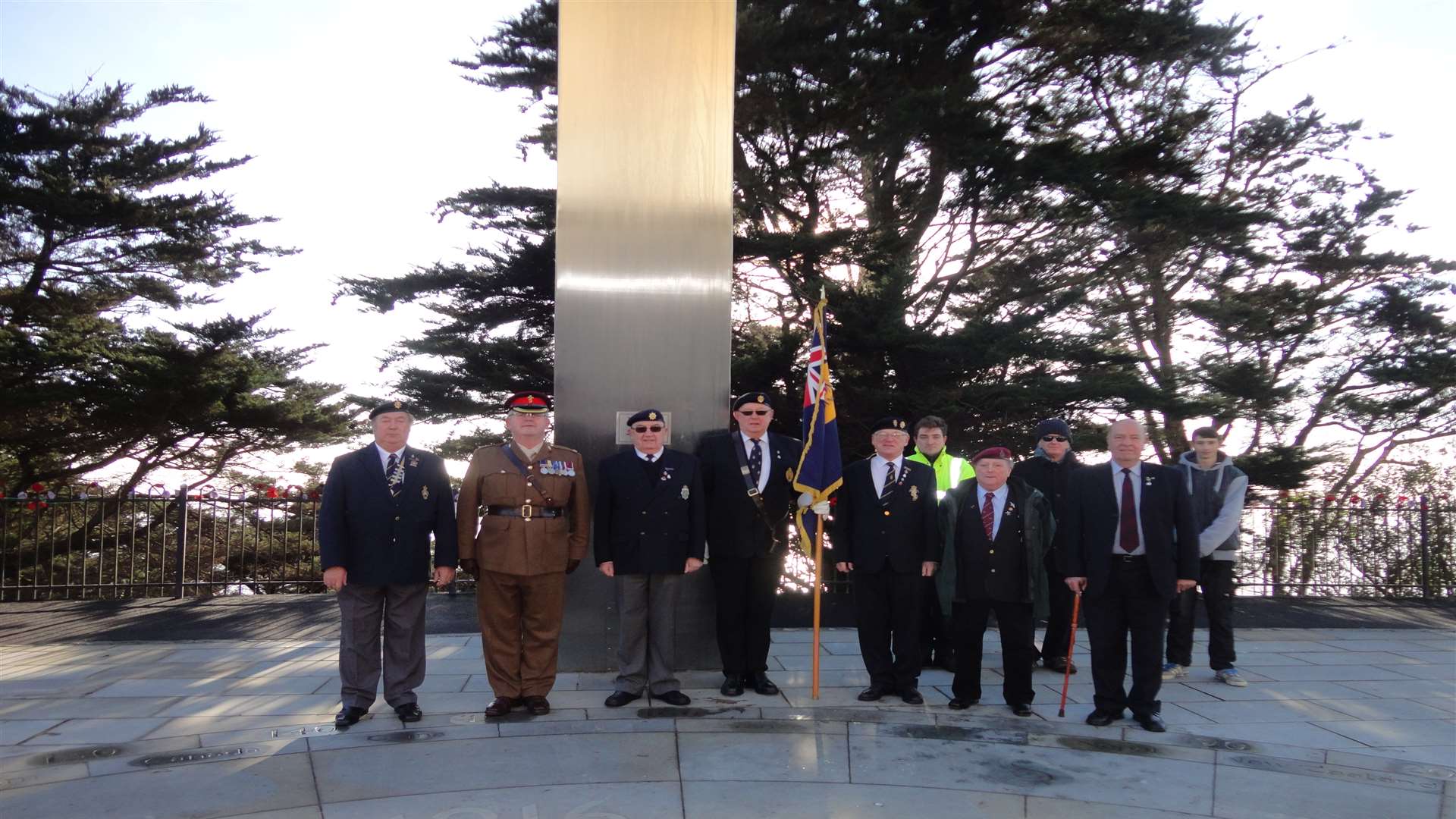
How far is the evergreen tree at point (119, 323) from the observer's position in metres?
14.0

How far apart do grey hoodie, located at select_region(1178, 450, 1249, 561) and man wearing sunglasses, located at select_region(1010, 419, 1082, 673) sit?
0.74m

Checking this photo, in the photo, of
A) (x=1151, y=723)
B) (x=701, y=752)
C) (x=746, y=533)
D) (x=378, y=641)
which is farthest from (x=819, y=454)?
(x=378, y=641)

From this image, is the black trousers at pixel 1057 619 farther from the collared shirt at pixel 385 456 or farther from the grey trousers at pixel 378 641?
the collared shirt at pixel 385 456

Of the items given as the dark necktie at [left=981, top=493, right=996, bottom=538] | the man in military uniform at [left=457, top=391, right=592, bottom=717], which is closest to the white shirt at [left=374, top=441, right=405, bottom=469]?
the man in military uniform at [left=457, top=391, right=592, bottom=717]

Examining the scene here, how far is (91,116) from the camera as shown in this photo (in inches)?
601

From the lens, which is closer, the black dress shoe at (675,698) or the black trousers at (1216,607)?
the black dress shoe at (675,698)

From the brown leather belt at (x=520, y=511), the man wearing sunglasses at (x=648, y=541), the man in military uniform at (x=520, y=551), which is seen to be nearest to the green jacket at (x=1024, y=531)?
the man wearing sunglasses at (x=648, y=541)

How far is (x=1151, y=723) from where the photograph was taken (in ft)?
16.5

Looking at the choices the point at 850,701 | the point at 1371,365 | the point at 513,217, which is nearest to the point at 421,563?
the point at 850,701

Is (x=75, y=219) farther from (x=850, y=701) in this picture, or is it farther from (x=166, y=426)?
(x=850, y=701)

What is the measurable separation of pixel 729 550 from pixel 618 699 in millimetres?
1022

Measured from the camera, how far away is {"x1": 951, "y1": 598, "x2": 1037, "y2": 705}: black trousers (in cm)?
531

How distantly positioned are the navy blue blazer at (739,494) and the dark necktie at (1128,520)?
180cm

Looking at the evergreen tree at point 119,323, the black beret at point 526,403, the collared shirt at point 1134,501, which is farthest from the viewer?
the evergreen tree at point 119,323
